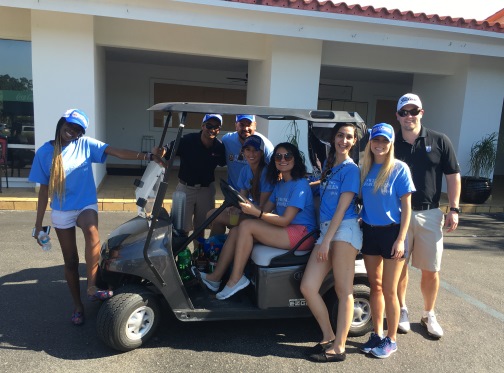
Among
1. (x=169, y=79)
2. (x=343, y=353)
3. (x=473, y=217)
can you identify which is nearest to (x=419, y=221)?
(x=343, y=353)

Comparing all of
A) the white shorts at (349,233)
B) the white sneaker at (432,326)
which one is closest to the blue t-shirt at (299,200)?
the white shorts at (349,233)

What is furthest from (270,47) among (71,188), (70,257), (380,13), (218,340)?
(218,340)

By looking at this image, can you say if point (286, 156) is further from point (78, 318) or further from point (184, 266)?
point (78, 318)

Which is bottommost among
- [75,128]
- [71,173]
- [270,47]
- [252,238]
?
[252,238]

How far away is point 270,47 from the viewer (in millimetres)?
7750

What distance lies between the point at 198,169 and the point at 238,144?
47 cm

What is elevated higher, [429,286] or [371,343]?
[429,286]

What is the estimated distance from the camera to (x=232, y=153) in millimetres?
4016

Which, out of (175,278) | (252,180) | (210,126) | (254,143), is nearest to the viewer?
(175,278)

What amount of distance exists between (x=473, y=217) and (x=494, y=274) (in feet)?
10.8

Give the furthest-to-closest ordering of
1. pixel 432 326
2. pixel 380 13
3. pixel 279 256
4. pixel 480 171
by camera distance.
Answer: pixel 480 171, pixel 380 13, pixel 432 326, pixel 279 256

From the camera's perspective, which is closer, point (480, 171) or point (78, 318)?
point (78, 318)

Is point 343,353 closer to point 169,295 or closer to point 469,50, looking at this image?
point 169,295

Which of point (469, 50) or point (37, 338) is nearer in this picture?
point (37, 338)
